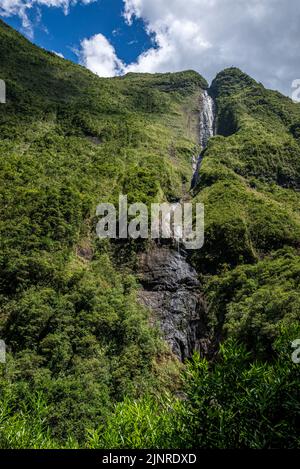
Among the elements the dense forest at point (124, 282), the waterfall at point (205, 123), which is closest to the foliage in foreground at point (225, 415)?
the dense forest at point (124, 282)

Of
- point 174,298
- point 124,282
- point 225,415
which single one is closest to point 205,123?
point 174,298

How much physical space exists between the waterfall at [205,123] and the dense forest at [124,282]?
2.64 meters

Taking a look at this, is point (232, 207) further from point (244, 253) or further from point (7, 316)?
point (7, 316)

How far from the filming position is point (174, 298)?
42688 mm

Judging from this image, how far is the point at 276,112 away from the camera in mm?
110875

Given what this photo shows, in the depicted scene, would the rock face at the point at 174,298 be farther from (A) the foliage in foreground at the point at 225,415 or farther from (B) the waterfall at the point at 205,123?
(B) the waterfall at the point at 205,123

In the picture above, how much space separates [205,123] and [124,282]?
275 ft

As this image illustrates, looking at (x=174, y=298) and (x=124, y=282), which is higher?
(x=124, y=282)

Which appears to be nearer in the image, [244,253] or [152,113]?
[244,253]

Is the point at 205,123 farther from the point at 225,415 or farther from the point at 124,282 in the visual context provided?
the point at 225,415

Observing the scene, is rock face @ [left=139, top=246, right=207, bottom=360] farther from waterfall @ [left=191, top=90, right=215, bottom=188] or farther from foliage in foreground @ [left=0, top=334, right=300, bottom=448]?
waterfall @ [left=191, top=90, right=215, bottom=188]

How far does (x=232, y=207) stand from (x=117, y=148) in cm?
2391

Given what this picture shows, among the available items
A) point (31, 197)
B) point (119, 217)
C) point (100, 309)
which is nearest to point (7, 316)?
point (100, 309)

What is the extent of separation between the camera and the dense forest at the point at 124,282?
1442cm
